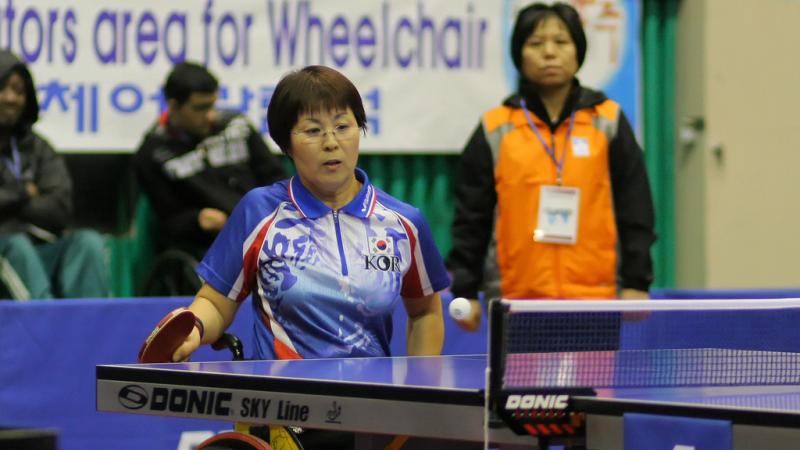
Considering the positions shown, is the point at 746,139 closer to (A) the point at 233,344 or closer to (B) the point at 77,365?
(B) the point at 77,365

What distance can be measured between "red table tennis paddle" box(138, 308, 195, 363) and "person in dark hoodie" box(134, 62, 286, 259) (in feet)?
12.4

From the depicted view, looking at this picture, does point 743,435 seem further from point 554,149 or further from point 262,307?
point 554,149

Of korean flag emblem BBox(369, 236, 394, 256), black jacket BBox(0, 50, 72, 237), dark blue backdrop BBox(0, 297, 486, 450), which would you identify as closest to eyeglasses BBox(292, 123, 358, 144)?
korean flag emblem BBox(369, 236, 394, 256)

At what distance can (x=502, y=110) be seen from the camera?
18.9ft

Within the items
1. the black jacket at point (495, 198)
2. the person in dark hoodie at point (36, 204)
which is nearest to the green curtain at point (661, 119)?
the black jacket at point (495, 198)

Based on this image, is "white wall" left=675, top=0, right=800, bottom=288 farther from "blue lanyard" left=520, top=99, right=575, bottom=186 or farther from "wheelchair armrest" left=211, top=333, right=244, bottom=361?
"wheelchair armrest" left=211, top=333, right=244, bottom=361

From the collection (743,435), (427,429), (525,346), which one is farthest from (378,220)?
(743,435)

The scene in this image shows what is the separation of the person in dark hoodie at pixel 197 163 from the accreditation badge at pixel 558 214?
90.3 inches

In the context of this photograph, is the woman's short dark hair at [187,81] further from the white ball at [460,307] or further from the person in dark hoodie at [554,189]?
the white ball at [460,307]

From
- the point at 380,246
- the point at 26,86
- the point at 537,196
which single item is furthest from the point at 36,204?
the point at 380,246

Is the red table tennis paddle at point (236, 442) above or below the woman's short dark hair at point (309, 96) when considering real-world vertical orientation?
below

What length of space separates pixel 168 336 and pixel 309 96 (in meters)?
0.74

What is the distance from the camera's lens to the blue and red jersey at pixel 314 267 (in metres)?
3.90

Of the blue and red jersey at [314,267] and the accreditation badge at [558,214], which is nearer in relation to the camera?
the blue and red jersey at [314,267]
